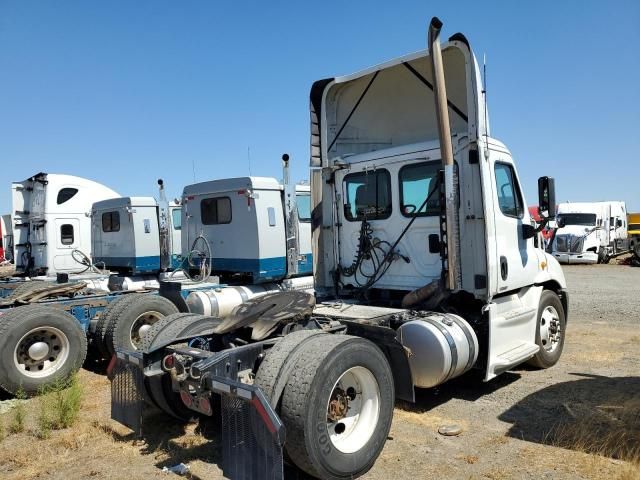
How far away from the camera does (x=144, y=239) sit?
11.9 metres

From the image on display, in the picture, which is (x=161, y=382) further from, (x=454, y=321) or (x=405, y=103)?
(x=405, y=103)

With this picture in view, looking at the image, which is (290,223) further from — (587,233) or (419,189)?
(587,233)

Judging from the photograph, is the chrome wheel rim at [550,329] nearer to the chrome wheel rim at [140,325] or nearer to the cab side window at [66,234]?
the chrome wheel rim at [140,325]

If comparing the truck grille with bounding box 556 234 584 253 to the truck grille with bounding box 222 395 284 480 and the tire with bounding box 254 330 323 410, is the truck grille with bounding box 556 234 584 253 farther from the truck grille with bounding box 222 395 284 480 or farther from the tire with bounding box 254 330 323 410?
the truck grille with bounding box 222 395 284 480

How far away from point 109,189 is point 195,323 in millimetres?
9983

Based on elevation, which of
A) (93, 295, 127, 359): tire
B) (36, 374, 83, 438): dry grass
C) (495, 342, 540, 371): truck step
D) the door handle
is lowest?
(36, 374, 83, 438): dry grass

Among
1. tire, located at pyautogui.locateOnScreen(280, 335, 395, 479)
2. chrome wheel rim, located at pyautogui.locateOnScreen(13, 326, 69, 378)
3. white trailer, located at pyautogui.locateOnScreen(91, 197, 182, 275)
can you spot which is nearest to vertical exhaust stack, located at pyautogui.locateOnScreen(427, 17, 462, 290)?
tire, located at pyautogui.locateOnScreen(280, 335, 395, 479)

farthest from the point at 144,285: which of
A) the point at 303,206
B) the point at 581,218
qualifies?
the point at 581,218

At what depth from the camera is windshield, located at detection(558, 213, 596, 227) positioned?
25.8 meters

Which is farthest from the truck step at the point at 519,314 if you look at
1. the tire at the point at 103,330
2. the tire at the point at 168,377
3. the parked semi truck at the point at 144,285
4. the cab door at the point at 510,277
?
the tire at the point at 103,330

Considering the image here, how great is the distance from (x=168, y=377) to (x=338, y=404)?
155 cm

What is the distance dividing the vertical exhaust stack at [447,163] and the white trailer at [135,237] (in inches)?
300

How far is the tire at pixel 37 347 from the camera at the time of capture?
6.06 meters

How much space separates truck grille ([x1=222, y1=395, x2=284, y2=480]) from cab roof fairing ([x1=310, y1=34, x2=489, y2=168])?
13.4ft
